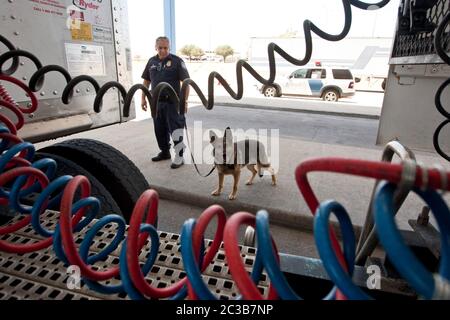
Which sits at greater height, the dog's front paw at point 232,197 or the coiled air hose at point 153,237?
the coiled air hose at point 153,237

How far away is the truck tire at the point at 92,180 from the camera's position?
4.23 ft

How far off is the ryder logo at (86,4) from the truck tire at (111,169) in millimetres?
771

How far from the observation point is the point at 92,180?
135cm

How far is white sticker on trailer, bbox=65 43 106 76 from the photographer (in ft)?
5.14

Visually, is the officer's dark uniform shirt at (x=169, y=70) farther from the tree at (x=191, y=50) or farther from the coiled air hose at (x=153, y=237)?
the tree at (x=191, y=50)

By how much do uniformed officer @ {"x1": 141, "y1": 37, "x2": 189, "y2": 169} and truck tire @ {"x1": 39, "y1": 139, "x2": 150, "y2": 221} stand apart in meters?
2.00

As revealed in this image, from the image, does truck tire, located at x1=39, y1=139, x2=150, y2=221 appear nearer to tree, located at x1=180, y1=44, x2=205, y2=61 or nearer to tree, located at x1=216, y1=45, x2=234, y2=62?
tree, located at x1=180, y1=44, x2=205, y2=61

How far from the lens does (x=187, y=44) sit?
121 feet

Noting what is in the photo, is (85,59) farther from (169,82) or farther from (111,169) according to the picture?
(169,82)

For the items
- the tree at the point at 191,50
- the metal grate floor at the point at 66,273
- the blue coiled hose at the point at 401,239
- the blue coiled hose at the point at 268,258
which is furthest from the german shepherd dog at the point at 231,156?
the tree at the point at 191,50

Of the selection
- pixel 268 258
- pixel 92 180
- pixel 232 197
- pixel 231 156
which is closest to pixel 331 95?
pixel 231 156

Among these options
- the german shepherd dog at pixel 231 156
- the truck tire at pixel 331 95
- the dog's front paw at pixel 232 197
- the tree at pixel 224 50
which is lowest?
the dog's front paw at pixel 232 197

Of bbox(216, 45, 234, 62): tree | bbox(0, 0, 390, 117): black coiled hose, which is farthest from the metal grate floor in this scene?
bbox(216, 45, 234, 62): tree
